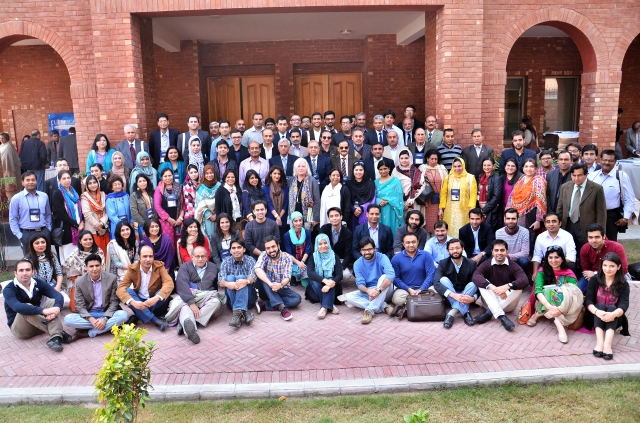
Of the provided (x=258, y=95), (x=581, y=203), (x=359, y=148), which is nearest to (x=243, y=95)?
(x=258, y=95)

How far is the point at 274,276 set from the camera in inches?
271

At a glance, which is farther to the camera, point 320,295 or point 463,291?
point 320,295

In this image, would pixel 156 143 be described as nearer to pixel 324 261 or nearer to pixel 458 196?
pixel 324 261

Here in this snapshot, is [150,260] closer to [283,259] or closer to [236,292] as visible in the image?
[236,292]

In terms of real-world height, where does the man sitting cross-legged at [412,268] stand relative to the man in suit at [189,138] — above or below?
below

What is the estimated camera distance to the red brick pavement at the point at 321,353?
202 inches

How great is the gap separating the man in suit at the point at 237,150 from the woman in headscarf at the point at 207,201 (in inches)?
28.0

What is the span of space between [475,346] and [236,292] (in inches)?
115

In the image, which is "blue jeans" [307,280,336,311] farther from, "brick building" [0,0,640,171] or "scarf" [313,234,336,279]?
"brick building" [0,0,640,171]

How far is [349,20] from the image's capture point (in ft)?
36.9

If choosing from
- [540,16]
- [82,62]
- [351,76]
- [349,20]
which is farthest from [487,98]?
[82,62]

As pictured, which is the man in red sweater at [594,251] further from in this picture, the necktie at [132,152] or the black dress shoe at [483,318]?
the necktie at [132,152]

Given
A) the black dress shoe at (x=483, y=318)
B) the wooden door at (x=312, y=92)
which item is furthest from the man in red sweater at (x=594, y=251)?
the wooden door at (x=312, y=92)

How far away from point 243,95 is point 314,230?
22.5 ft
